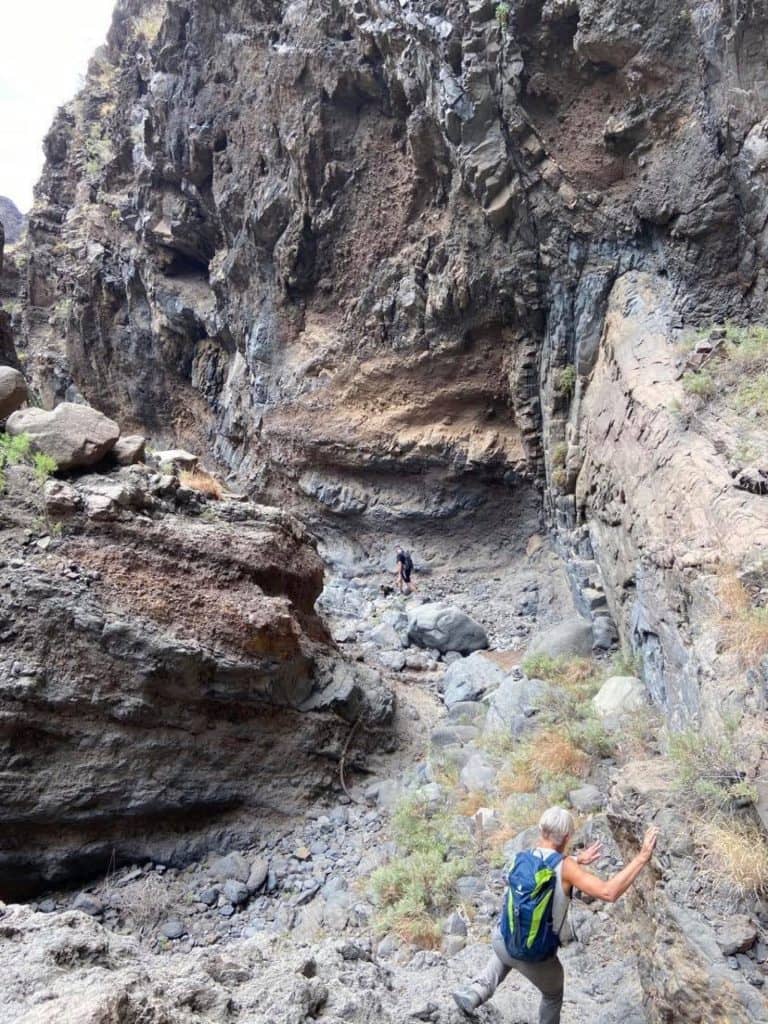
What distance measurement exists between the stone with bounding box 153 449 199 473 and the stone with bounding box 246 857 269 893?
3978 mm

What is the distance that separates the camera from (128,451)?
6.43 m

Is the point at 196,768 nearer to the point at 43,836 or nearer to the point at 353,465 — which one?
the point at 43,836

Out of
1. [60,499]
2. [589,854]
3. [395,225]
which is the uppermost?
[395,225]

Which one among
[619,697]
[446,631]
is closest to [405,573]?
[446,631]

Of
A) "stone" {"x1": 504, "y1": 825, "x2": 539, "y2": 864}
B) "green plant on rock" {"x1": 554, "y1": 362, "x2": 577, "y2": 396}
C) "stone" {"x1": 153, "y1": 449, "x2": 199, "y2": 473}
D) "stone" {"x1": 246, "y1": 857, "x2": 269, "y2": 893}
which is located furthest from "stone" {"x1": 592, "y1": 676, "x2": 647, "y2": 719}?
"green plant on rock" {"x1": 554, "y1": 362, "x2": 577, "y2": 396}

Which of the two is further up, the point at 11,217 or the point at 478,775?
the point at 11,217

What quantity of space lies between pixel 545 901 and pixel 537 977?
490mm

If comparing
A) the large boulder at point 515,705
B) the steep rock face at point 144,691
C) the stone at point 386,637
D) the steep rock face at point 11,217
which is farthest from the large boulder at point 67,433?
the steep rock face at point 11,217

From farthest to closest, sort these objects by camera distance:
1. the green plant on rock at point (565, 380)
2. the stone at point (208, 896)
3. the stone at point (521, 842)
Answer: the green plant on rock at point (565, 380), the stone at point (208, 896), the stone at point (521, 842)

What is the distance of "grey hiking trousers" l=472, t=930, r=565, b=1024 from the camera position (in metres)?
2.90

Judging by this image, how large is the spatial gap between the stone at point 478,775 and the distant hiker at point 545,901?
2.89 meters

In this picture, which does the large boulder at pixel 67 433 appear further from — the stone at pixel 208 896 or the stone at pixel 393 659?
the stone at pixel 393 659

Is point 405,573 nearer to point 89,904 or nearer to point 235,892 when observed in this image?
point 235,892

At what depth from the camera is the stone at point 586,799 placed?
509cm
